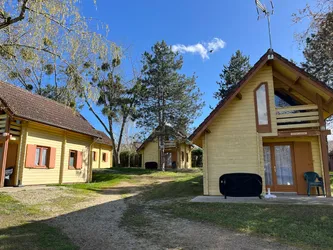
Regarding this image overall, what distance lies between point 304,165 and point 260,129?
2438 millimetres

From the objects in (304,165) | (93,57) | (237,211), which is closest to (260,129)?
(304,165)

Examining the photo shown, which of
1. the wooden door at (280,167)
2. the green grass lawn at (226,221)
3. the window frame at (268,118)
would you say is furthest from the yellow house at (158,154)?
the green grass lawn at (226,221)

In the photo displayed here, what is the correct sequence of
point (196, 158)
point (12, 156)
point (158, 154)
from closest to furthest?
1. point (12, 156)
2. point (158, 154)
3. point (196, 158)

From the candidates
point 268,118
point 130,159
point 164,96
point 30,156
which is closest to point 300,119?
point 268,118

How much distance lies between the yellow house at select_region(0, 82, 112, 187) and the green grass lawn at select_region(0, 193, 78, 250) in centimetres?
556

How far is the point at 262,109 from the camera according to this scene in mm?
10719

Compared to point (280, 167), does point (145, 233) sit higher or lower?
lower

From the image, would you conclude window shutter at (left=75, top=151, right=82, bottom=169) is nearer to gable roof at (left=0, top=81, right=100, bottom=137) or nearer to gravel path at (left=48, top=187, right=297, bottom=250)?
gable roof at (left=0, top=81, right=100, bottom=137)

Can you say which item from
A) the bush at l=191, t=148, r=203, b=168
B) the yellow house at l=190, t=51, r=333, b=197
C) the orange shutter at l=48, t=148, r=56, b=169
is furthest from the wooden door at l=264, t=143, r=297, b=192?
the bush at l=191, t=148, r=203, b=168

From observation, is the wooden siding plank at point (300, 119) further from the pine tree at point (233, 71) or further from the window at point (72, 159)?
the pine tree at point (233, 71)

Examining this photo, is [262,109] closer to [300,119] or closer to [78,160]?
[300,119]

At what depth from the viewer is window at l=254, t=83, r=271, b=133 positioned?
34.6 ft

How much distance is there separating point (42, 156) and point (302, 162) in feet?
44.5

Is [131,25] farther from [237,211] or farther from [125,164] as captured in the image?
[125,164]
